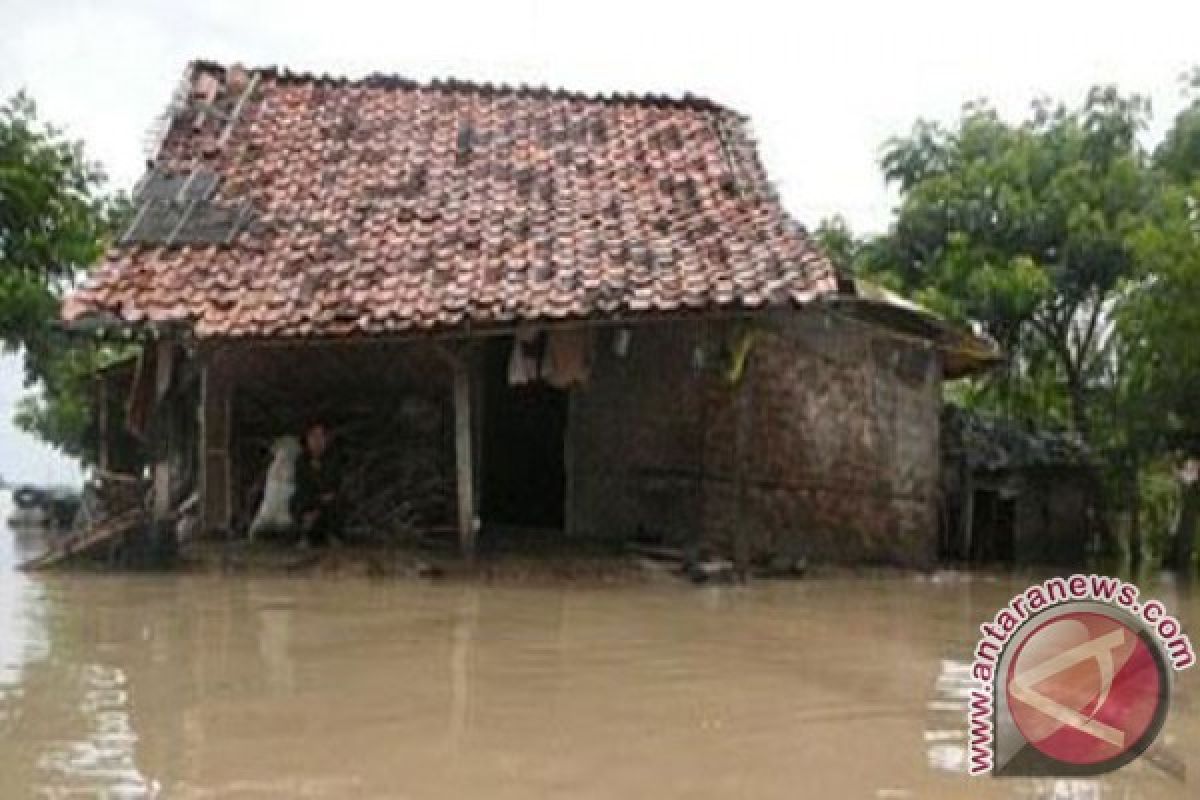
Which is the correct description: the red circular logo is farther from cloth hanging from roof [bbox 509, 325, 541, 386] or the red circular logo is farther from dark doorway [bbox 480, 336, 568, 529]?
dark doorway [bbox 480, 336, 568, 529]

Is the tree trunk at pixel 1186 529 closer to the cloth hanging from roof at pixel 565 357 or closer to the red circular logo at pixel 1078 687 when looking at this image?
the cloth hanging from roof at pixel 565 357

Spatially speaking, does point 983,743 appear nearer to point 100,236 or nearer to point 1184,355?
point 1184,355

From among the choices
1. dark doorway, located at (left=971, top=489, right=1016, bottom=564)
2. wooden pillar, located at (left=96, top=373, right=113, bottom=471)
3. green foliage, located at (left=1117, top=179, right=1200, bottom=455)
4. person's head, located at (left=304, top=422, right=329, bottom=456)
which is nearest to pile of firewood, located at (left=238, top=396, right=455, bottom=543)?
person's head, located at (left=304, top=422, right=329, bottom=456)

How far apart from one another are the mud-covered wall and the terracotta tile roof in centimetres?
95

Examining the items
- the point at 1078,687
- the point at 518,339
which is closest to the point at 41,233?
the point at 518,339

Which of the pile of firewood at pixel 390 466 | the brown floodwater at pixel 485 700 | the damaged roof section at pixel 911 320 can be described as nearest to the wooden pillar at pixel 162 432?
the pile of firewood at pixel 390 466

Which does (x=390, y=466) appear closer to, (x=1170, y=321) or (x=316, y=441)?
(x=316, y=441)

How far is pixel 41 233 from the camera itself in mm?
20156

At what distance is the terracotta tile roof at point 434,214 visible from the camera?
11.0 metres

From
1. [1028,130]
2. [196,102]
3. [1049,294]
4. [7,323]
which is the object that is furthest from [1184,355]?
[7,323]

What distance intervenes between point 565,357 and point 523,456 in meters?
3.42

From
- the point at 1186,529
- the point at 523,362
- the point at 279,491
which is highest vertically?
the point at 523,362

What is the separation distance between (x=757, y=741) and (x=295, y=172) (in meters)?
9.93

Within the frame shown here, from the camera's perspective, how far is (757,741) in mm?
4750
